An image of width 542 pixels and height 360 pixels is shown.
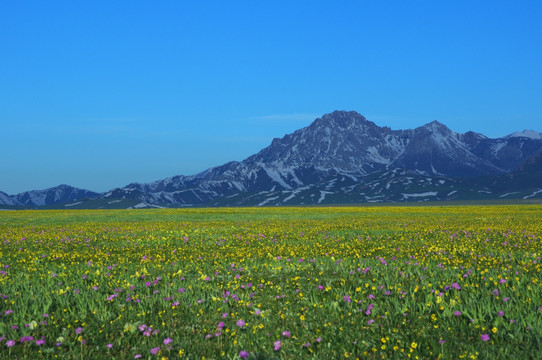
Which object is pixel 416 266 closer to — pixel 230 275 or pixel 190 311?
pixel 230 275

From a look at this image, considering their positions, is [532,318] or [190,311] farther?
[190,311]

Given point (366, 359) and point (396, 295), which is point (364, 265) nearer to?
point (396, 295)

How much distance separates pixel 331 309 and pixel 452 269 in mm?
5813

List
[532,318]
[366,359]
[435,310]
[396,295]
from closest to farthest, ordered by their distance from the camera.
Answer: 1. [366,359]
2. [532,318]
3. [435,310]
4. [396,295]

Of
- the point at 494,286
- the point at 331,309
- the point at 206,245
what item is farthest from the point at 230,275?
the point at 206,245

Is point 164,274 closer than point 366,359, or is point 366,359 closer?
point 366,359

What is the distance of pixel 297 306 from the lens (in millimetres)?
9852

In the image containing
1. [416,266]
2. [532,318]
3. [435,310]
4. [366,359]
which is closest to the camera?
[366,359]

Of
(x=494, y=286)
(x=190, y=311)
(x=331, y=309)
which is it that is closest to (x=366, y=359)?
(x=331, y=309)

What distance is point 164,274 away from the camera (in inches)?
532

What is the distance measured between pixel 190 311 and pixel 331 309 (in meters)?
3.22

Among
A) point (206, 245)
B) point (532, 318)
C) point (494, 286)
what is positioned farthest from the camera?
point (206, 245)

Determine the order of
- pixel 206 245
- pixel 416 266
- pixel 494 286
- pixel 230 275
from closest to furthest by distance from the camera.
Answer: pixel 494 286 < pixel 230 275 < pixel 416 266 < pixel 206 245

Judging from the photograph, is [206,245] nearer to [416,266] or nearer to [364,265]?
[364,265]
